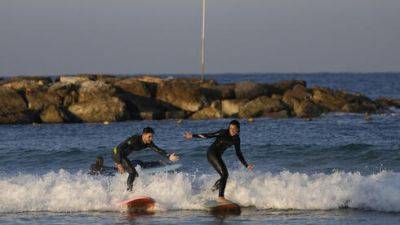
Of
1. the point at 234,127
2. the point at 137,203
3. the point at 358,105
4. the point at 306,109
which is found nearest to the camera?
the point at 234,127

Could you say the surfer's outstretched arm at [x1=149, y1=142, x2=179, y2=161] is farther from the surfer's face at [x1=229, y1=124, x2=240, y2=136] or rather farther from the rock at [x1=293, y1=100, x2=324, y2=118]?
the rock at [x1=293, y1=100, x2=324, y2=118]

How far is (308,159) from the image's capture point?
2647 centimetres

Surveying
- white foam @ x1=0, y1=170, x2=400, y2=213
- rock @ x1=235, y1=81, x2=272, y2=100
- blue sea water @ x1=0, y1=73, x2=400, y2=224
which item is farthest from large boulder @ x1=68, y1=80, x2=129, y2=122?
white foam @ x1=0, y1=170, x2=400, y2=213

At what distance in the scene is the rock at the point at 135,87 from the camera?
46.8 m

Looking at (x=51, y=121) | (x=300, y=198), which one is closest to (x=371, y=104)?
(x=51, y=121)

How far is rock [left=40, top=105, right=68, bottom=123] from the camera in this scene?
143 ft

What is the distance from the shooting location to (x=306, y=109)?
4328cm

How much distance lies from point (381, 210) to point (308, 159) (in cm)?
922

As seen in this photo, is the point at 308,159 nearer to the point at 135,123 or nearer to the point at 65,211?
the point at 65,211

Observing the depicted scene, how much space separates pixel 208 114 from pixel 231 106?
152 cm

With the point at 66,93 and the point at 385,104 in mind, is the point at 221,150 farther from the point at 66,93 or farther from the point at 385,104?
the point at 385,104

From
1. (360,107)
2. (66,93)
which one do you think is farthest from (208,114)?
(360,107)

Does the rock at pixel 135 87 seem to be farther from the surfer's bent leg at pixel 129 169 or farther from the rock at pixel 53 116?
the surfer's bent leg at pixel 129 169

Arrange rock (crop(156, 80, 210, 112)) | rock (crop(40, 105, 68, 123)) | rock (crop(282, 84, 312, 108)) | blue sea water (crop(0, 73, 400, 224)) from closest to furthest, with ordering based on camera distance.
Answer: blue sea water (crop(0, 73, 400, 224)), rock (crop(40, 105, 68, 123)), rock (crop(282, 84, 312, 108)), rock (crop(156, 80, 210, 112))
